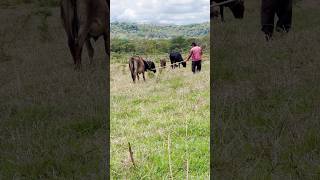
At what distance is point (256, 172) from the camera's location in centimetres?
377

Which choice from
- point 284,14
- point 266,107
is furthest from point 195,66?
point 266,107

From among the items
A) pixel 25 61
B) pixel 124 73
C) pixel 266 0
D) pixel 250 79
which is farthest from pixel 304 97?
pixel 25 61

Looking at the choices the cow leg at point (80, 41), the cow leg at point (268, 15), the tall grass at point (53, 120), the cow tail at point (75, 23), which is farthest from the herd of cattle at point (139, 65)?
the cow leg at point (268, 15)

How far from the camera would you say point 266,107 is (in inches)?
213

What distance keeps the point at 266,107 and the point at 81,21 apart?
5646mm

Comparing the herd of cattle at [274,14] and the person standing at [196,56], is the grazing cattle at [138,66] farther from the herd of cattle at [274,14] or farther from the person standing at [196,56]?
the herd of cattle at [274,14]

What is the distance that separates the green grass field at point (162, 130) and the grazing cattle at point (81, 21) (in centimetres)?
158

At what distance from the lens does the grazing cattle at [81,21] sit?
9289mm

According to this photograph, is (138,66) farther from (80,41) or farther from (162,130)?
(162,130)

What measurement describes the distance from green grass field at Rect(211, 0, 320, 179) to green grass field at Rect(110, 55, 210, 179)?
21 centimetres

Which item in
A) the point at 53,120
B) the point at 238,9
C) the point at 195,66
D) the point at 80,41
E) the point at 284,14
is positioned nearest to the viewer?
the point at 53,120

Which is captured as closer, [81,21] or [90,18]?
[81,21]

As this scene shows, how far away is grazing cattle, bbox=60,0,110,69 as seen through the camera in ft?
30.5

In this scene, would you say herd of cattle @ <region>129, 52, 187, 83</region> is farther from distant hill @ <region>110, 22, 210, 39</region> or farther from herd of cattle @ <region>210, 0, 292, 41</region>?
distant hill @ <region>110, 22, 210, 39</region>
